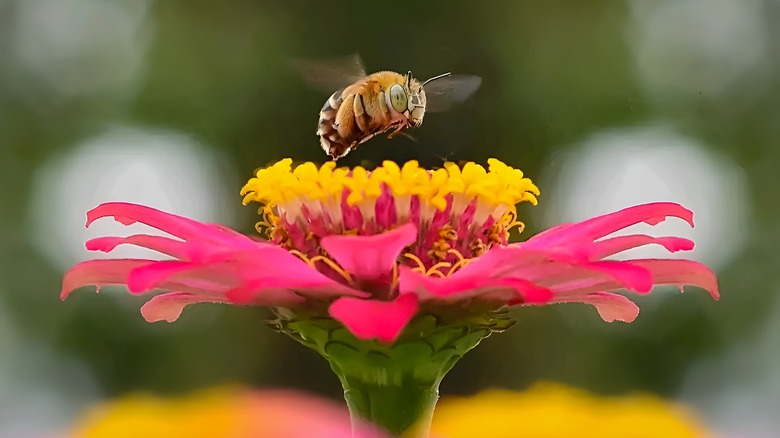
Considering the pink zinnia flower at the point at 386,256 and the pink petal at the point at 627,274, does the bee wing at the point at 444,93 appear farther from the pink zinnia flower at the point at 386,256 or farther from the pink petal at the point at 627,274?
the pink petal at the point at 627,274

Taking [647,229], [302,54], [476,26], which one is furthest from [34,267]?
[647,229]

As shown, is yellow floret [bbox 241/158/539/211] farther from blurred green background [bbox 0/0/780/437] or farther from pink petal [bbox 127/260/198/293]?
blurred green background [bbox 0/0/780/437]

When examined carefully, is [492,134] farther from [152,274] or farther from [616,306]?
→ [152,274]

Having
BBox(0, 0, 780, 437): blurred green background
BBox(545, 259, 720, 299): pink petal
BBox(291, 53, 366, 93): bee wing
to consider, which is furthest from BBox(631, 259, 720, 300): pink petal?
BBox(0, 0, 780, 437): blurred green background

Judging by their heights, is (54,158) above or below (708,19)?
below

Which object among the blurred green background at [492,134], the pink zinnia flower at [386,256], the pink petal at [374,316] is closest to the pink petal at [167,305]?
the pink zinnia flower at [386,256]

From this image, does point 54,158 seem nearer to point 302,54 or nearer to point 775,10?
point 302,54
